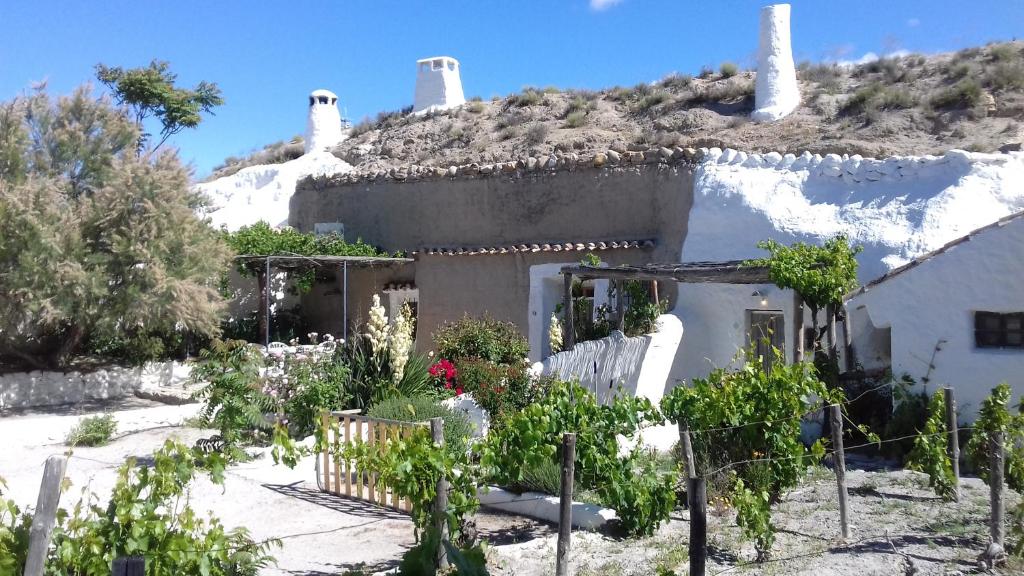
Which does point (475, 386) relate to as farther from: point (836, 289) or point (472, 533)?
point (836, 289)

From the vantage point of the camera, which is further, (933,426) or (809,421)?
(809,421)

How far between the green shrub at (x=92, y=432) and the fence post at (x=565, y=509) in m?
8.20

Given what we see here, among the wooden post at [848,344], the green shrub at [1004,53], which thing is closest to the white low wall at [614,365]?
the wooden post at [848,344]

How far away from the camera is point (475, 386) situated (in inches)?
402

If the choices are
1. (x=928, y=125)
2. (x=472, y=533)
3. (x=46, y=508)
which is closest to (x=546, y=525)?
(x=472, y=533)

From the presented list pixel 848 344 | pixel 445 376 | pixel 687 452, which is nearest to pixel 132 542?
pixel 687 452

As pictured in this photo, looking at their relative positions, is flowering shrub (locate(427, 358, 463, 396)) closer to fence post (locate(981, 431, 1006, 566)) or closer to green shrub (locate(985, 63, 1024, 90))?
fence post (locate(981, 431, 1006, 566))

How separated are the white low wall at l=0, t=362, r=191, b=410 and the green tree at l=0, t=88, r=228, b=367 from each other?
0.46 meters

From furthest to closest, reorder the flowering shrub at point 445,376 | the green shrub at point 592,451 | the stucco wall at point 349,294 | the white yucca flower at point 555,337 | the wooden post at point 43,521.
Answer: the stucco wall at point 349,294
the white yucca flower at point 555,337
the flowering shrub at point 445,376
the green shrub at point 592,451
the wooden post at point 43,521

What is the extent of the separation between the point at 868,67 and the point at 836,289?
19.5 m

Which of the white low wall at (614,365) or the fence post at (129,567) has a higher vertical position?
the white low wall at (614,365)

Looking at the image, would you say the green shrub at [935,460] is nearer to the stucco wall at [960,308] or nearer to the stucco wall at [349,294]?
the stucco wall at [960,308]

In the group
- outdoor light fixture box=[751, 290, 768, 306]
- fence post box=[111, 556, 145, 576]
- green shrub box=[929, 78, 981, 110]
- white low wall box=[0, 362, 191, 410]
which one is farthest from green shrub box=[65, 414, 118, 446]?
green shrub box=[929, 78, 981, 110]

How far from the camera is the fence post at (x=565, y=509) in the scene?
Answer: 211 inches
